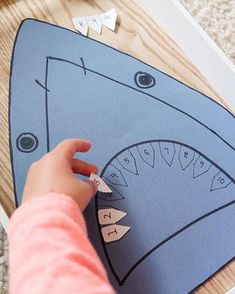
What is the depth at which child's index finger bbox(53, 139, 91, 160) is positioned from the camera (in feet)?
1.87

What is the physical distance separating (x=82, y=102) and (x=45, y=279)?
0.28 meters

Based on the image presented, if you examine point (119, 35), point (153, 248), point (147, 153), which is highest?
point (119, 35)

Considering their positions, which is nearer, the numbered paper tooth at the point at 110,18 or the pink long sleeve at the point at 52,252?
the pink long sleeve at the point at 52,252

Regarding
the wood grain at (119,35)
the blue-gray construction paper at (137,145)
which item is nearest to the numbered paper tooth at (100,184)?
the blue-gray construction paper at (137,145)

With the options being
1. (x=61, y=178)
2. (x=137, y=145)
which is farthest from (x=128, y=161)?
(x=61, y=178)

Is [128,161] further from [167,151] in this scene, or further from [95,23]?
[95,23]

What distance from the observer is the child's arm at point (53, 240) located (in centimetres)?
45

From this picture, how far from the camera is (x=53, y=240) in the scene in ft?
1.57

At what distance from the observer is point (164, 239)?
610 millimetres

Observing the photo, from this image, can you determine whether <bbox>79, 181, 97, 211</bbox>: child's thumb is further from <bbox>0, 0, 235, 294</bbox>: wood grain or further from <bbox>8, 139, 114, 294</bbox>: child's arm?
<bbox>0, 0, 235, 294</bbox>: wood grain

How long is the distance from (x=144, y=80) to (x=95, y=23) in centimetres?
11

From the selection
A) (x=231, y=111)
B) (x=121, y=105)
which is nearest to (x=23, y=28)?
(x=121, y=105)

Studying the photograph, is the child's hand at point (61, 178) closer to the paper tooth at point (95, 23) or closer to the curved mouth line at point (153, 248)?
the curved mouth line at point (153, 248)

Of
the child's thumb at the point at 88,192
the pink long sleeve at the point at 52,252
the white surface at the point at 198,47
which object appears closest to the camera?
the pink long sleeve at the point at 52,252
